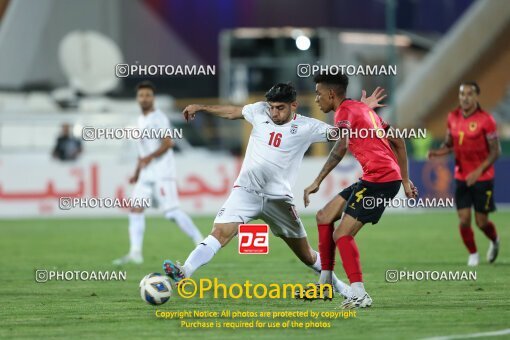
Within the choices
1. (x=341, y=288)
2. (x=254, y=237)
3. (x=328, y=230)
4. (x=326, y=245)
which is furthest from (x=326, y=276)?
(x=254, y=237)

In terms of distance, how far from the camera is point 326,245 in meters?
11.3

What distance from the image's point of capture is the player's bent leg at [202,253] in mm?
10609

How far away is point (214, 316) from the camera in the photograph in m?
10.5

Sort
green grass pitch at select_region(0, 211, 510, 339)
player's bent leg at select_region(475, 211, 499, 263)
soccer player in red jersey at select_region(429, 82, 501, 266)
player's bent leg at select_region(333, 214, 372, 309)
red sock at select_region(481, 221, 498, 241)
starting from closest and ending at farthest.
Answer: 1. green grass pitch at select_region(0, 211, 510, 339)
2. player's bent leg at select_region(333, 214, 372, 309)
3. soccer player in red jersey at select_region(429, 82, 501, 266)
4. player's bent leg at select_region(475, 211, 499, 263)
5. red sock at select_region(481, 221, 498, 241)

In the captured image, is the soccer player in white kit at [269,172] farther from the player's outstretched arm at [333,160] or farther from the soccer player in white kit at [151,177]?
the soccer player in white kit at [151,177]

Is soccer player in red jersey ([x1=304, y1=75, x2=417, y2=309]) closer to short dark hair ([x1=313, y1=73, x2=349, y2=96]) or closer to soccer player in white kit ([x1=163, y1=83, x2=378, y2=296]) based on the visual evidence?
short dark hair ([x1=313, y1=73, x2=349, y2=96])

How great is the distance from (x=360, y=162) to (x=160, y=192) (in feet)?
20.0

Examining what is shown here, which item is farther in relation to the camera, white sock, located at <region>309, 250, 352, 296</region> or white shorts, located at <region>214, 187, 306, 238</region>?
white sock, located at <region>309, 250, 352, 296</region>

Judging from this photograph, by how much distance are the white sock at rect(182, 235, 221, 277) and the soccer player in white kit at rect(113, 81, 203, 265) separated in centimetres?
525

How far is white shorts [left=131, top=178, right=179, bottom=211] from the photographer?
16.7 metres

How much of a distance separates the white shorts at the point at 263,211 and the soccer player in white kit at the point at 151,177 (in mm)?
4992

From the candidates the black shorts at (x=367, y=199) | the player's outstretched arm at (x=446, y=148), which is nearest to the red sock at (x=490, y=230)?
the player's outstretched arm at (x=446, y=148)

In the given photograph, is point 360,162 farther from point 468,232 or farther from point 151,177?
point 151,177

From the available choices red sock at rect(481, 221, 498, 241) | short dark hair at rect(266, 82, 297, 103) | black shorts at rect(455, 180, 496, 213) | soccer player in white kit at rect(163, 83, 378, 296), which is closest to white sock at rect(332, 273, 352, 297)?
soccer player in white kit at rect(163, 83, 378, 296)
